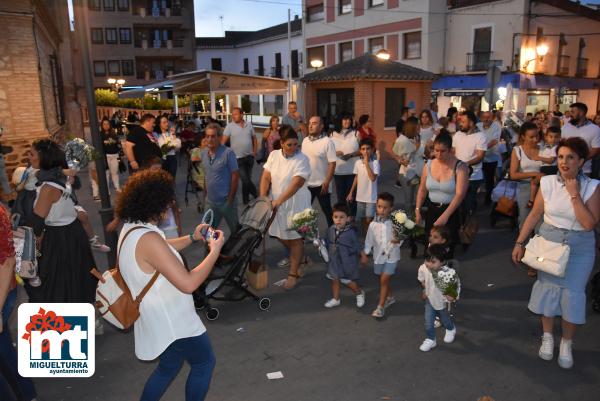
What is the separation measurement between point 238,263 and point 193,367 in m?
2.19

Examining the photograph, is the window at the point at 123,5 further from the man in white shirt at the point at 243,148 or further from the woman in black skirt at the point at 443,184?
the woman in black skirt at the point at 443,184

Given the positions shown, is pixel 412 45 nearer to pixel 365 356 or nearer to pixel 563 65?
pixel 563 65

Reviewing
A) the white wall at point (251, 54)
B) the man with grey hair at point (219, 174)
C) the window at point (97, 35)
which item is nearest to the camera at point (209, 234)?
the man with grey hair at point (219, 174)

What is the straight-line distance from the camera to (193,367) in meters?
3.14

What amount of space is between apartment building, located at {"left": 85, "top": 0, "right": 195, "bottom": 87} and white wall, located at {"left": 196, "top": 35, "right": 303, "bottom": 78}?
6.17 meters

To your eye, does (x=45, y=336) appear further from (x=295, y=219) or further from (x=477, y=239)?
(x=477, y=239)

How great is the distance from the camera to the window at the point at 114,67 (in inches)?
1911

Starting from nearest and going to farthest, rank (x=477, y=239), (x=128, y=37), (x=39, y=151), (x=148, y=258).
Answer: (x=148, y=258) < (x=39, y=151) < (x=477, y=239) < (x=128, y=37)

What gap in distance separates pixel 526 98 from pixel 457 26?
5934mm

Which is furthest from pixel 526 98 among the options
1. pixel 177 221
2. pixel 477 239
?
pixel 177 221

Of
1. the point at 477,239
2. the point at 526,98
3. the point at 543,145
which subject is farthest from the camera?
the point at 526,98

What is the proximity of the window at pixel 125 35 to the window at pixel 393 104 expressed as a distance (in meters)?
39.1

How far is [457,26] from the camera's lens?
28.9 meters

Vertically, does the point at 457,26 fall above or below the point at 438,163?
above
